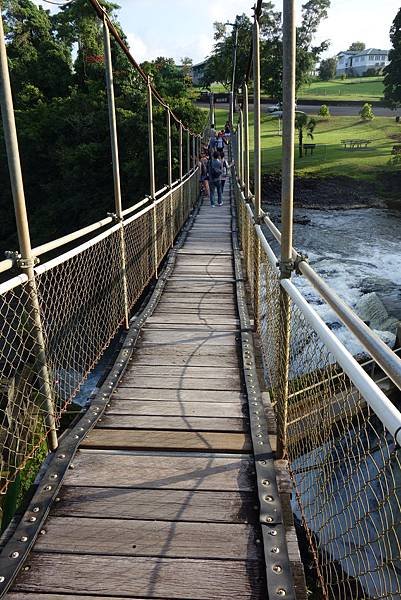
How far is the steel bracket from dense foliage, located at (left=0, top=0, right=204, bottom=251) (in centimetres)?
1853

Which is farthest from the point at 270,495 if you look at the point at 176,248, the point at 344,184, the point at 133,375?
the point at 344,184

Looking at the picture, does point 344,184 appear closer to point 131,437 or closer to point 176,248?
point 176,248

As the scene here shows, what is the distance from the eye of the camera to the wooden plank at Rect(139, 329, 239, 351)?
3.63 meters

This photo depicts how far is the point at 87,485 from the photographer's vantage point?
198 centimetres

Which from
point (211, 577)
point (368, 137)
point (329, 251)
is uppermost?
point (368, 137)

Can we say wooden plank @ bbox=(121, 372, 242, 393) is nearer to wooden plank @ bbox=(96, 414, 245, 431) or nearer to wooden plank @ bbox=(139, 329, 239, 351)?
wooden plank @ bbox=(96, 414, 245, 431)

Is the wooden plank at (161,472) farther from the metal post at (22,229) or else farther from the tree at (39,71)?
the tree at (39,71)

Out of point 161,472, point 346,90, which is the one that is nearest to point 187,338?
point 161,472

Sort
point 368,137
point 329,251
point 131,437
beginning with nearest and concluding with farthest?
1. point 131,437
2. point 329,251
3. point 368,137

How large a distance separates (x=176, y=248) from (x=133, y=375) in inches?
176

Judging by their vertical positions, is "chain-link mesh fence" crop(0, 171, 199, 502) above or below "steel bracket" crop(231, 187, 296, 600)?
above

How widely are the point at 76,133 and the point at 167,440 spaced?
24386 mm

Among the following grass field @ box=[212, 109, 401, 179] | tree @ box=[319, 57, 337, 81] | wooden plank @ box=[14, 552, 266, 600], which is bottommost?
wooden plank @ box=[14, 552, 266, 600]

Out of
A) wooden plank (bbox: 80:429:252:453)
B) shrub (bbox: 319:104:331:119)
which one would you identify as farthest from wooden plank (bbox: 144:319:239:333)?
shrub (bbox: 319:104:331:119)
